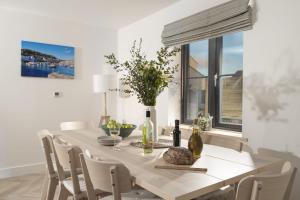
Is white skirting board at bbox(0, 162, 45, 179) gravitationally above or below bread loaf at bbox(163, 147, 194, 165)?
below

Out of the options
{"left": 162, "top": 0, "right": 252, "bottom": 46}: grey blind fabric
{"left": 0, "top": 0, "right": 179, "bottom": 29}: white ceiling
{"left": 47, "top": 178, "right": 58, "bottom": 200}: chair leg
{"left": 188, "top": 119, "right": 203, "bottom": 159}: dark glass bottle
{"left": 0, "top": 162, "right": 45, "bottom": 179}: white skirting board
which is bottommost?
{"left": 0, "top": 162, "right": 45, "bottom": 179}: white skirting board

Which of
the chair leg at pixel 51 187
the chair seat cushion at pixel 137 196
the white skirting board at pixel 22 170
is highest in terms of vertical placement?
the chair seat cushion at pixel 137 196

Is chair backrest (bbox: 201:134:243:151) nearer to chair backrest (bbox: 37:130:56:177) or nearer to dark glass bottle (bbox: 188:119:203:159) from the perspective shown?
dark glass bottle (bbox: 188:119:203:159)

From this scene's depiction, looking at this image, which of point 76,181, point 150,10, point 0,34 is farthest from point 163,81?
point 0,34

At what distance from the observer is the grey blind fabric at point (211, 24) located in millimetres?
2314

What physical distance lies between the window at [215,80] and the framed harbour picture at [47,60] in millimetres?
1906

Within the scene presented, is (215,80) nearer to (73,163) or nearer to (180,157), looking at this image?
(180,157)

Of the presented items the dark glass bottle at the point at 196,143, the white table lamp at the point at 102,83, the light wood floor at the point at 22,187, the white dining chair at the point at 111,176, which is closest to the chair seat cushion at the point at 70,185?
the white dining chair at the point at 111,176

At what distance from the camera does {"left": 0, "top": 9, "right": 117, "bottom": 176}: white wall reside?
11.3ft

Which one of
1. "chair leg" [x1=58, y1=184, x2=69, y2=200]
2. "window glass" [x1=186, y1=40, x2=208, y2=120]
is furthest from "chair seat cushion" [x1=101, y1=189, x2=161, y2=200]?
"window glass" [x1=186, y1=40, x2=208, y2=120]

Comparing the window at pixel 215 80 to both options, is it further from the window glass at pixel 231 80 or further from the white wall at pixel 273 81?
the white wall at pixel 273 81

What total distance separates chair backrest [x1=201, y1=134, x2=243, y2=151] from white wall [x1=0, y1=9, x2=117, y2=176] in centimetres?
256

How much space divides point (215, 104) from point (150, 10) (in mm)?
1689

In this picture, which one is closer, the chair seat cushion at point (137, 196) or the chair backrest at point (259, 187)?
the chair backrest at point (259, 187)
